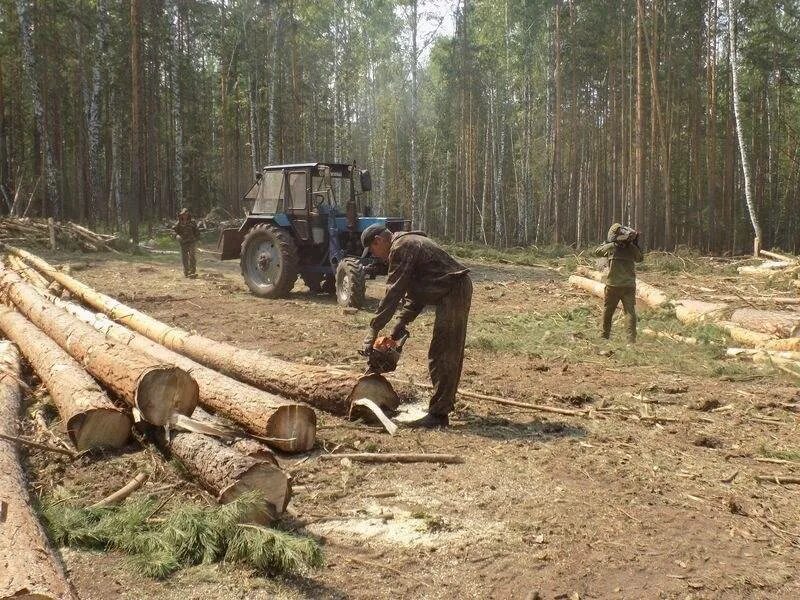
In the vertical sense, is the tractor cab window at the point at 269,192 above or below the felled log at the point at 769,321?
above

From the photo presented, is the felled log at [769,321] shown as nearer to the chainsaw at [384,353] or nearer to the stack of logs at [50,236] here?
the chainsaw at [384,353]

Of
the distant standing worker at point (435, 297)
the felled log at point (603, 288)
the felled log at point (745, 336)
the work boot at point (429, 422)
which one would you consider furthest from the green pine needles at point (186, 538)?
the felled log at point (603, 288)

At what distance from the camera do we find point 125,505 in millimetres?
4020

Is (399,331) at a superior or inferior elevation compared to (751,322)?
superior

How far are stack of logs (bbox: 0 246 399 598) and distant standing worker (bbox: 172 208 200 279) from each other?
7.35 meters

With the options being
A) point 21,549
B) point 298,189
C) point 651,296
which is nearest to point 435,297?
point 21,549

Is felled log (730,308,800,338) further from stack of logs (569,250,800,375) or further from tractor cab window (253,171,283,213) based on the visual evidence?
tractor cab window (253,171,283,213)

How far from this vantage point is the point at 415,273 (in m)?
5.75

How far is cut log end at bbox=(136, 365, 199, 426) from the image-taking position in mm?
5027

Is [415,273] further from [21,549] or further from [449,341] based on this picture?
[21,549]

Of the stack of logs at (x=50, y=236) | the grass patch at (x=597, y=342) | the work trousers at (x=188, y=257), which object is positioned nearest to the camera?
the grass patch at (x=597, y=342)

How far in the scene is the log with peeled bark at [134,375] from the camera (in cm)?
504

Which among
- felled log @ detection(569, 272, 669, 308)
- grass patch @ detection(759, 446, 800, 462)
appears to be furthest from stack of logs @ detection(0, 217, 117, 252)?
grass patch @ detection(759, 446, 800, 462)

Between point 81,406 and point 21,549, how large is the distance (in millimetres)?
1935
